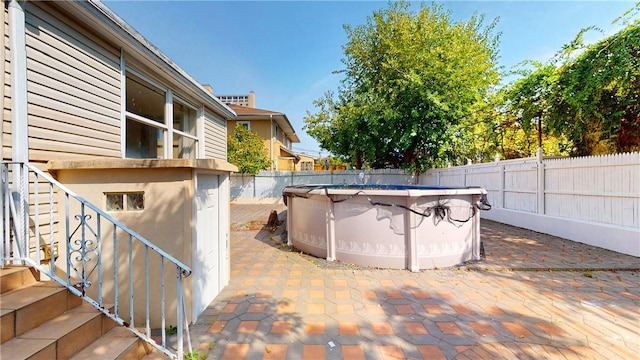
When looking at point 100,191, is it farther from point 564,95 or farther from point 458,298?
point 564,95

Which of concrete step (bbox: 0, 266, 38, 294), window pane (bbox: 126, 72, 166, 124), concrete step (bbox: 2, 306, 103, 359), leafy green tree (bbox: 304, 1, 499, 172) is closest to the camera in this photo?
concrete step (bbox: 2, 306, 103, 359)

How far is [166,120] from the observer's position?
16.3 ft

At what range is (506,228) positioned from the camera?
7223mm

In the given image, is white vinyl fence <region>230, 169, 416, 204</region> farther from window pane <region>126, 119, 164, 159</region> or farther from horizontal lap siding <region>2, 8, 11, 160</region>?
horizontal lap siding <region>2, 8, 11, 160</region>

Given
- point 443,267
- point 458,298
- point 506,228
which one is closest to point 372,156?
point 506,228

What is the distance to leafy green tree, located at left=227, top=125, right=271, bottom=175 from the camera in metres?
13.0

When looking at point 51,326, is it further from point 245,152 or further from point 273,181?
point 273,181

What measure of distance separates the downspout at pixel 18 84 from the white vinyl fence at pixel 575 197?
907 centimetres

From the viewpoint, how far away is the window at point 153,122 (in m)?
4.11

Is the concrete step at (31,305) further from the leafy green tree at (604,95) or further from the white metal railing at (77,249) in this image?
the leafy green tree at (604,95)

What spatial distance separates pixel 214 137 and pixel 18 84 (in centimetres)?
484

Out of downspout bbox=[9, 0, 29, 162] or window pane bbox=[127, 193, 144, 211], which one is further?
window pane bbox=[127, 193, 144, 211]

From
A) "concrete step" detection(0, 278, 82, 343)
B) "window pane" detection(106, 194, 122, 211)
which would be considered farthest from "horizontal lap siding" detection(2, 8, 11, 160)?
"concrete step" detection(0, 278, 82, 343)

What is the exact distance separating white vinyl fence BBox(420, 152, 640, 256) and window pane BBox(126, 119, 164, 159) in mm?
9123
